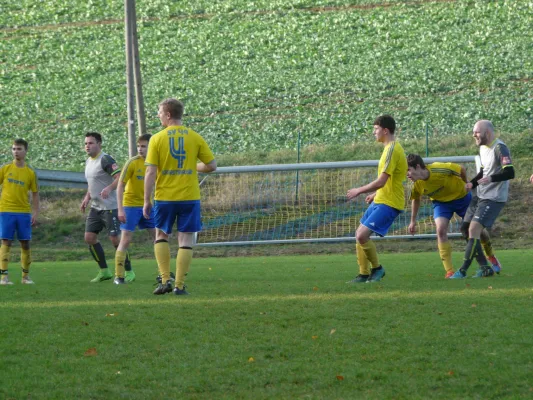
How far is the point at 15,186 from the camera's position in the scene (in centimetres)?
1213

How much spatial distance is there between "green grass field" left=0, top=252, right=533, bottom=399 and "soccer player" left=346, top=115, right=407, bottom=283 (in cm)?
39

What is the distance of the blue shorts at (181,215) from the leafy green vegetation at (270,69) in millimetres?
19933

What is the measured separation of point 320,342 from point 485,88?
30629 mm

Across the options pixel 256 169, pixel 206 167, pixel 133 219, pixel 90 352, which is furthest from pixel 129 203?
pixel 256 169

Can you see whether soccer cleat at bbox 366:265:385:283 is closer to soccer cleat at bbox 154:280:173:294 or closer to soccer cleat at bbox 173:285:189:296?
soccer cleat at bbox 173:285:189:296

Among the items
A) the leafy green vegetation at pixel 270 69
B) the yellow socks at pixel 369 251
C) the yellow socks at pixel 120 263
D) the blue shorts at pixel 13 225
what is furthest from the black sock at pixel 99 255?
the leafy green vegetation at pixel 270 69

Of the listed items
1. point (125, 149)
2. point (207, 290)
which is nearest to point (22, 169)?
point (207, 290)

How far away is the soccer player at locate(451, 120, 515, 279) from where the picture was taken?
10.6m

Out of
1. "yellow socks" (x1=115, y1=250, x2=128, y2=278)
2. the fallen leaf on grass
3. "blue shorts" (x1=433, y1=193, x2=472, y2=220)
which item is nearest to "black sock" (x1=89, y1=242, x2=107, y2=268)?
"yellow socks" (x1=115, y1=250, x2=128, y2=278)

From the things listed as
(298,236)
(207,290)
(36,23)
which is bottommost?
(298,236)

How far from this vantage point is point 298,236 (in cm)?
2009

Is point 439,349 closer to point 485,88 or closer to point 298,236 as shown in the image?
point 298,236

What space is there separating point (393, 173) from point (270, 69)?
33011 mm

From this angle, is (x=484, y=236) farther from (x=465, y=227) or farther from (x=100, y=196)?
(x=100, y=196)
